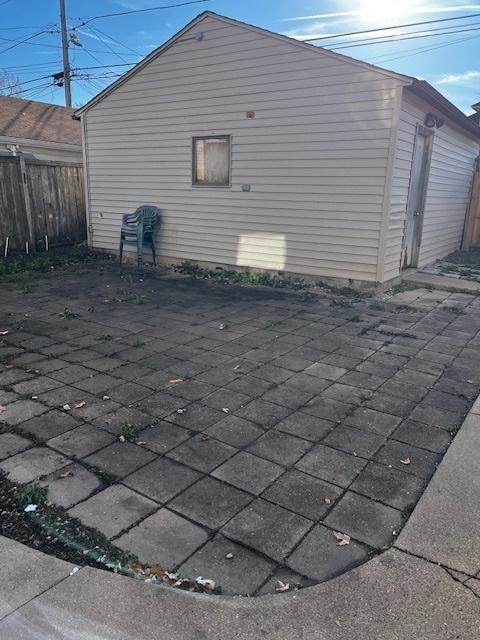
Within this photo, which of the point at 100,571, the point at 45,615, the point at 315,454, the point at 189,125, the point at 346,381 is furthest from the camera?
the point at 189,125

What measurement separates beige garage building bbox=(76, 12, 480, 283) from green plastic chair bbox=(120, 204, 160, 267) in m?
0.23

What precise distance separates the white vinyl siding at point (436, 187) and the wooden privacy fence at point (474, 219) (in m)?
0.13

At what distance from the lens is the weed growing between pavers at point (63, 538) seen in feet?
6.08

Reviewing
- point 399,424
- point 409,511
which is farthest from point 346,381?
point 409,511

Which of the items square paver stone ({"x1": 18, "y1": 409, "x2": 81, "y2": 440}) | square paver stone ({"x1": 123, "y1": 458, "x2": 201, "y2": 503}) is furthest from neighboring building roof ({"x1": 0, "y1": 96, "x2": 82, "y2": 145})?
square paver stone ({"x1": 123, "y1": 458, "x2": 201, "y2": 503})

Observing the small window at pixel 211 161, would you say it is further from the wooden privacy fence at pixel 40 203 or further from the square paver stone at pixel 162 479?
the square paver stone at pixel 162 479

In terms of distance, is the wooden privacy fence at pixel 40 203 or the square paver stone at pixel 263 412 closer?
the square paver stone at pixel 263 412

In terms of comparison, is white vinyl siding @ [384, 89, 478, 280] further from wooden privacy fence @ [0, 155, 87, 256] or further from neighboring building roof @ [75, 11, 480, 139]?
wooden privacy fence @ [0, 155, 87, 256]

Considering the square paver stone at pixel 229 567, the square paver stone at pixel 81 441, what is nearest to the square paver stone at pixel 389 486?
the square paver stone at pixel 229 567

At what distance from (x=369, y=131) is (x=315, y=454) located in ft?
16.5

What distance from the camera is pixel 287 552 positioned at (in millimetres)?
1994

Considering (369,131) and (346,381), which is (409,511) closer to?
(346,381)

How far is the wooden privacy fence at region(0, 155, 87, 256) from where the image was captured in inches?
350

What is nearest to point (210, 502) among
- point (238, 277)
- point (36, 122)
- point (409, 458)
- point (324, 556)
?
point (324, 556)
